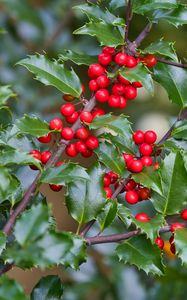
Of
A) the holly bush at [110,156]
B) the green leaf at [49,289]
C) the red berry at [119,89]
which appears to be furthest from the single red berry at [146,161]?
the green leaf at [49,289]

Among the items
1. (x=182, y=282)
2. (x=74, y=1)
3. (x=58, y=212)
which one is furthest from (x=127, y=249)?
(x=58, y=212)

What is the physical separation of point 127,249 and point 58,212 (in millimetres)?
1664

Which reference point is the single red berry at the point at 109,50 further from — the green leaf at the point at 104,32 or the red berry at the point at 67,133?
the red berry at the point at 67,133

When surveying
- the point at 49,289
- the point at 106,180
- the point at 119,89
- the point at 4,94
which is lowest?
the point at 49,289

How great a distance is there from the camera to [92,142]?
87cm

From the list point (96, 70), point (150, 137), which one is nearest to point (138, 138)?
point (150, 137)

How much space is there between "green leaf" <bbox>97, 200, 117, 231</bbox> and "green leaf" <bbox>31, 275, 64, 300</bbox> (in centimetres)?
11

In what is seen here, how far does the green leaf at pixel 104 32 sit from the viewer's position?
867mm

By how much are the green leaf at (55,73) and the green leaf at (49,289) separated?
0.28m

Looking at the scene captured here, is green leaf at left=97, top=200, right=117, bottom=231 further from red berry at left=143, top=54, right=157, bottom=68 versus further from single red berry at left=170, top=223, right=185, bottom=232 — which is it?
red berry at left=143, top=54, right=157, bottom=68

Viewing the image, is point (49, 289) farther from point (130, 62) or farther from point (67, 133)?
point (130, 62)

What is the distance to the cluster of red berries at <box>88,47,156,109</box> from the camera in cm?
88

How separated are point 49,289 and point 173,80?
372 millimetres

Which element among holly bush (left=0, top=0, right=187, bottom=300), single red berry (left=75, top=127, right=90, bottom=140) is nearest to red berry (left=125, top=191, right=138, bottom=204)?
holly bush (left=0, top=0, right=187, bottom=300)
